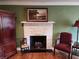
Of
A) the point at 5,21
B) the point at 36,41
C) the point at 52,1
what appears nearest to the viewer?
the point at 5,21

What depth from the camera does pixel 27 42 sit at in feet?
19.9

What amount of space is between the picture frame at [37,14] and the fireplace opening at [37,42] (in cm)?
86

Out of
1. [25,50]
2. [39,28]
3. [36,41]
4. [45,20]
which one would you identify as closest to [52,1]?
[45,20]

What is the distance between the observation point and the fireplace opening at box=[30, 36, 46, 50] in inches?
241

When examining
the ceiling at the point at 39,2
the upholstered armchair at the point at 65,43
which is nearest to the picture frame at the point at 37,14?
the ceiling at the point at 39,2

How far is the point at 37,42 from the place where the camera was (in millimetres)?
6184

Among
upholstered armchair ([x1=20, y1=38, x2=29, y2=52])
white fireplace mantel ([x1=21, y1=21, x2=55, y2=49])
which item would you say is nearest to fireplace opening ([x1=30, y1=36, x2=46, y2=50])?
white fireplace mantel ([x1=21, y1=21, x2=55, y2=49])

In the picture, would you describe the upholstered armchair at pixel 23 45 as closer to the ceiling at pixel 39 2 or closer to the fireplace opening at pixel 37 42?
the fireplace opening at pixel 37 42

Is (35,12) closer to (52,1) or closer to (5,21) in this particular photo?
(52,1)

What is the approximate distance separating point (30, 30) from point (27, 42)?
1.92 feet

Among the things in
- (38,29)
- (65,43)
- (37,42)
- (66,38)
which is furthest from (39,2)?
(65,43)

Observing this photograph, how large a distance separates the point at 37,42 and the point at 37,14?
4.40 feet

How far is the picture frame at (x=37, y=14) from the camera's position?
592 centimetres

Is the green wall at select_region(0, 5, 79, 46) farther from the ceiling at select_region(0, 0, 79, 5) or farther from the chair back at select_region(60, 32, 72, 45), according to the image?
the chair back at select_region(60, 32, 72, 45)
